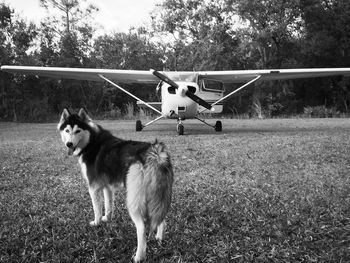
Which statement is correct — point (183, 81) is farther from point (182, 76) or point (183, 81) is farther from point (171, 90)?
point (171, 90)

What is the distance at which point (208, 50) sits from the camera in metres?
30.1

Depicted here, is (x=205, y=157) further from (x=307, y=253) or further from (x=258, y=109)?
(x=258, y=109)

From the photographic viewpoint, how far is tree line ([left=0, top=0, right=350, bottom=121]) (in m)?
26.8

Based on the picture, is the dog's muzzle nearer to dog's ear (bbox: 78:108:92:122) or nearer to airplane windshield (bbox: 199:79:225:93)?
dog's ear (bbox: 78:108:92:122)

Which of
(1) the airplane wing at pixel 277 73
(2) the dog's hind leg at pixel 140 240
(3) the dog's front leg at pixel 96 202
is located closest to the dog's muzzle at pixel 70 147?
(3) the dog's front leg at pixel 96 202

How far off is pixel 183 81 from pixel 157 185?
11.3m

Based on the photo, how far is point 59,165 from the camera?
696 cm

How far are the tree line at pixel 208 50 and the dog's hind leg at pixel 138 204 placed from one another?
23548mm

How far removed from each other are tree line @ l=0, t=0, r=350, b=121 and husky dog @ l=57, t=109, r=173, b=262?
22.5m

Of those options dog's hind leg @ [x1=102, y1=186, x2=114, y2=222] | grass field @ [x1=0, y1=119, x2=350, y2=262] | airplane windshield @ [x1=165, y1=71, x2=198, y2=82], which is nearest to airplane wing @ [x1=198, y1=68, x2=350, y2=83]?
airplane windshield @ [x1=165, y1=71, x2=198, y2=82]

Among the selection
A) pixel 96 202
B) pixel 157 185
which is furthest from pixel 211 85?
pixel 157 185

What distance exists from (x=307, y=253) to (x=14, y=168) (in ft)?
18.2

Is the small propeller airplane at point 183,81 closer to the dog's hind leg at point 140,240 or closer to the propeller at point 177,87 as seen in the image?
the propeller at point 177,87

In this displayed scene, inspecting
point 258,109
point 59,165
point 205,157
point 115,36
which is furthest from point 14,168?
point 115,36
